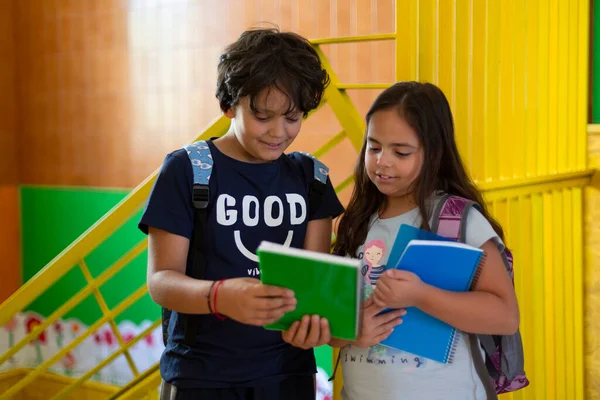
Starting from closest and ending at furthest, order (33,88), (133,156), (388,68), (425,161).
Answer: (425,161)
(388,68)
(133,156)
(33,88)

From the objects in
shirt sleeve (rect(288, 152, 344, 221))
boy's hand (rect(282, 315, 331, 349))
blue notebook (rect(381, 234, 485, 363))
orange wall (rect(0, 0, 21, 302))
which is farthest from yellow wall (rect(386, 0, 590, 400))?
→ orange wall (rect(0, 0, 21, 302))

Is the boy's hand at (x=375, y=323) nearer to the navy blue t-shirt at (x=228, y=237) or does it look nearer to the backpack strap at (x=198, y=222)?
the navy blue t-shirt at (x=228, y=237)

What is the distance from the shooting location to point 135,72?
459 centimetres

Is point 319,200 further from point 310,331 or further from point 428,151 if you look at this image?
point 310,331

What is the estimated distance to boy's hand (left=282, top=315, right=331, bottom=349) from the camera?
1.36m

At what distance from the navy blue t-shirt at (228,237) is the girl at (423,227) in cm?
17

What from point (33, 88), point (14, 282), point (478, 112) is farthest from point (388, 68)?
point (14, 282)

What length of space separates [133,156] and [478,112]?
292 cm

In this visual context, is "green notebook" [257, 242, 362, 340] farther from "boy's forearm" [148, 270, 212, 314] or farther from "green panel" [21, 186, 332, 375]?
"green panel" [21, 186, 332, 375]

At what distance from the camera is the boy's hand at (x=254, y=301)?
130cm

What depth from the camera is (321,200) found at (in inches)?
64.9

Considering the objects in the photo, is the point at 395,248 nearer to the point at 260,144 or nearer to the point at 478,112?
the point at 260,144

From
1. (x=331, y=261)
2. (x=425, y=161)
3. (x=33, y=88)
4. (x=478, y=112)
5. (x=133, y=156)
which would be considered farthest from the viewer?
(x=33, y=88)

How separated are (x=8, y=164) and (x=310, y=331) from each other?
4.34 meters
